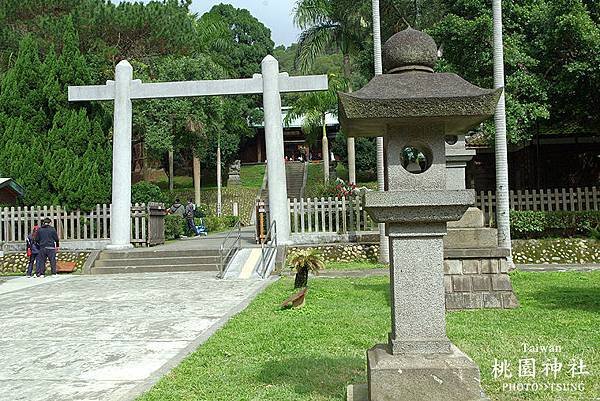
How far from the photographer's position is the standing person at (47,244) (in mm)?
15770

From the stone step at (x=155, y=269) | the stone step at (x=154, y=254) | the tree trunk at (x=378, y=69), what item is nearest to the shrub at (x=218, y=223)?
the stone step at (x=154, y=254)

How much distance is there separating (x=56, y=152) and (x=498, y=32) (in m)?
13.5

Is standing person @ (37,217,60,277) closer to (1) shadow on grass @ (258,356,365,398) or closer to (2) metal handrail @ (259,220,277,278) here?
(2) metal handrail @ (259,220,277,278)

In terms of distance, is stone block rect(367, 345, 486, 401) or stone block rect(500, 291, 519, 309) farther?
stone block rect(500, 291, 519, 309)

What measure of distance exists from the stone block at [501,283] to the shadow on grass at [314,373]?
12.1ft

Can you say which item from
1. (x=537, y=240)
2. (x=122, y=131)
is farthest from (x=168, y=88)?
(x=537, y=240)

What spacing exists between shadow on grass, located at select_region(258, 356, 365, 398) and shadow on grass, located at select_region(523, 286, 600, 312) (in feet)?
14.1

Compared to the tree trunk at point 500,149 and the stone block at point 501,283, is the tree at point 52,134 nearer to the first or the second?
the tree trunk at point 500,149

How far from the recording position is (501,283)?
899 centimetres

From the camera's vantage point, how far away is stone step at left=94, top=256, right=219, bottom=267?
54.0 feet

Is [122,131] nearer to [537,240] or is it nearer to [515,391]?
[537,240]

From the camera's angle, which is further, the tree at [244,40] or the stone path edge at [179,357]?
the tree at [244,40]

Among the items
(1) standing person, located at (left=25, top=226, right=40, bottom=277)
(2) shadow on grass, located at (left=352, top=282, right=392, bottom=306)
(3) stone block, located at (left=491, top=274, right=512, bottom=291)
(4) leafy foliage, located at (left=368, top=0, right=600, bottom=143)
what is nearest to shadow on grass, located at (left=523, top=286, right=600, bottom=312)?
(3) stone block, located at (left=491, top=274, right=512, bottom=291)

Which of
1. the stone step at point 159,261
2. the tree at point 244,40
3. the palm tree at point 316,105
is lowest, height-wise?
the stone step at point 159,261
